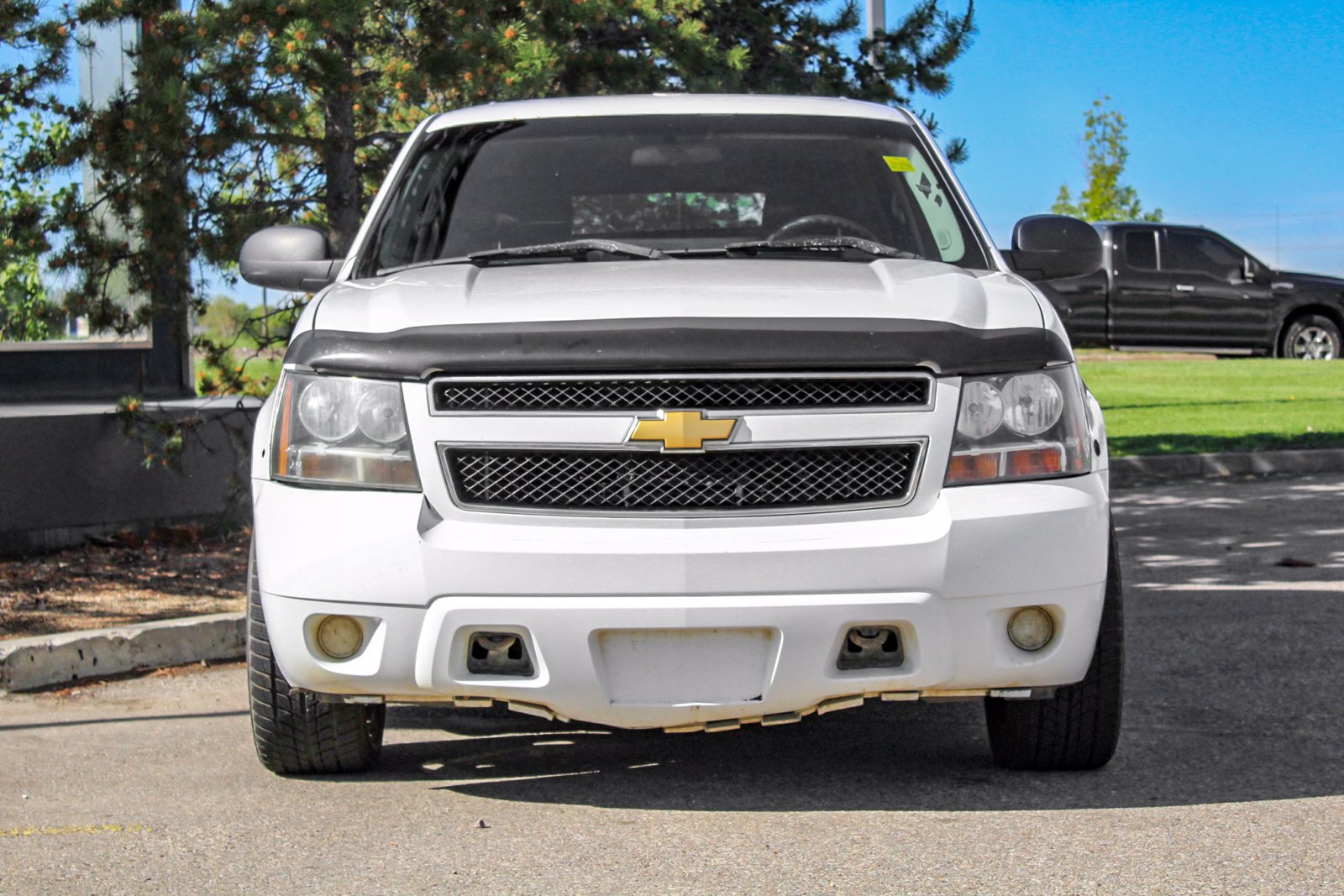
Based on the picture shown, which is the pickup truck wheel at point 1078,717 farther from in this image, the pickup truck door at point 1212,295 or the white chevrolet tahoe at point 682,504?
the pickup truck door at point 1212,295

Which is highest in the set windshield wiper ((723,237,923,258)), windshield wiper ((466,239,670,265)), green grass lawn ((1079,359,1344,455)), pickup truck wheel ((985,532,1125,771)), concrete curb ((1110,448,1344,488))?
windshield wiper ((723,237,923,258))

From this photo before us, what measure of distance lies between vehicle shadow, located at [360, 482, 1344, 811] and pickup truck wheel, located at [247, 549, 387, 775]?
15cm

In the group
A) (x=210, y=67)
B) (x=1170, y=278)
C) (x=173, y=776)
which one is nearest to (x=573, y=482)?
(x=173, y=776)

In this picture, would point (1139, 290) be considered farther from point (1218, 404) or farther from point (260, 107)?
point (260, 107)

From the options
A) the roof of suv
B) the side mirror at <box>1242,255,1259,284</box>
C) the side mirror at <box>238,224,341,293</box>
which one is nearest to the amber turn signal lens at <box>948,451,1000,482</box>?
the roof of suv

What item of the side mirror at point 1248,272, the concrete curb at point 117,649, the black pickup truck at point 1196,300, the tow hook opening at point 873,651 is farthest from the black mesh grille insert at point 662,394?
the side mirror at point 1248,272

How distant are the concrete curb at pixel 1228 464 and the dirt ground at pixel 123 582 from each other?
20.2 ft

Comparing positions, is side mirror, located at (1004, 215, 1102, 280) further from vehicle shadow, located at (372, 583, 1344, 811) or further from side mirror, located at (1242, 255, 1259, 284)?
side mirror, located at (1242, 255, 1259, 284)

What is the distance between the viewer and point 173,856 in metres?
3.92

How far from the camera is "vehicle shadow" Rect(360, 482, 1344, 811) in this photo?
14.3 ft

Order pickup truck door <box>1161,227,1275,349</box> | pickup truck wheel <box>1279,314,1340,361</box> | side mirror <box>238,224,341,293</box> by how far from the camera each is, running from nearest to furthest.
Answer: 1. side mirror <box>238,224,341,293</box>
2. pickup truck door <box>1161,227,1275,349</box>
3. pickup truck wheel <box>1279,314,1340,361</box>

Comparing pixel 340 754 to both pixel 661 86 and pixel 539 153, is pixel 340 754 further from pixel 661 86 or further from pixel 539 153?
pixel 661 86

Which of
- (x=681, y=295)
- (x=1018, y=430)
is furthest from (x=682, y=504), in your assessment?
(x=1018, y=430)

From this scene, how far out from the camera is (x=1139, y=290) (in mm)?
21938
